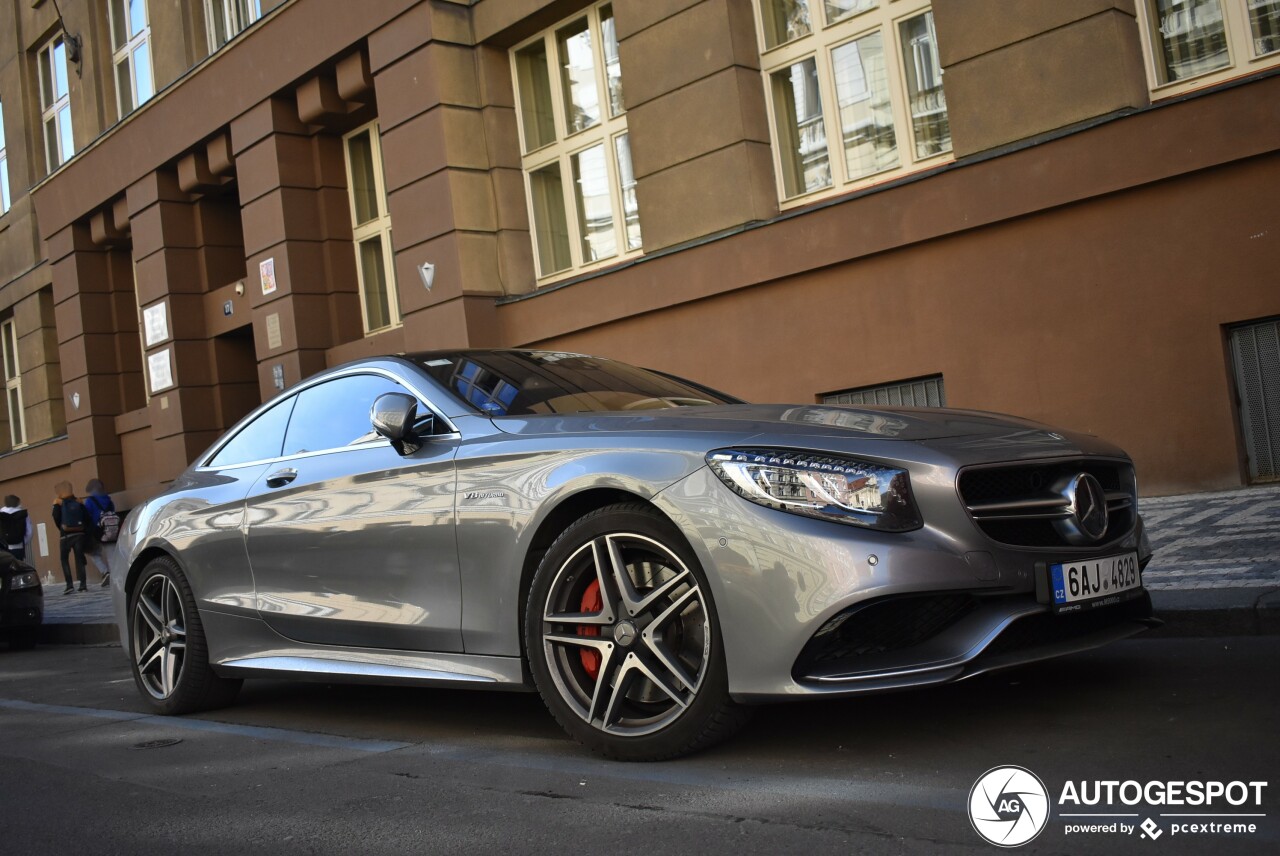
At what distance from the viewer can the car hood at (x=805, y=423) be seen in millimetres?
3699

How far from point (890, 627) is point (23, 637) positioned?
35.4 feet

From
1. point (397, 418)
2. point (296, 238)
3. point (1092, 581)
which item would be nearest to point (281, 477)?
point (397, 418)

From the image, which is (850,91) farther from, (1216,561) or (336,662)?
(336,662)

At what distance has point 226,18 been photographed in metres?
18.5

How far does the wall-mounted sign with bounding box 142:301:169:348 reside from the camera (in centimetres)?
1966

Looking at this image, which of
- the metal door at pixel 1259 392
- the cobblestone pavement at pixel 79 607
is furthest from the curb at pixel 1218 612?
the cobblestone pavement at pixel 79 607

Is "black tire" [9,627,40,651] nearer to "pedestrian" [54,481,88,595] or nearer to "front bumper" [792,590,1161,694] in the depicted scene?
"pedestrian" [54,481,88,595]

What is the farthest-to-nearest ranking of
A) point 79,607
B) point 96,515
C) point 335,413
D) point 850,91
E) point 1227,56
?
point 96,515 < point 79,607 < point 850,91 < point 1227,56 < point 335,413

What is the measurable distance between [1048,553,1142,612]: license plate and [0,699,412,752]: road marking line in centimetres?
232

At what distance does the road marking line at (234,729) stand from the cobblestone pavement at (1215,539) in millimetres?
3336

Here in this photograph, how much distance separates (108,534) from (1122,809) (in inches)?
646

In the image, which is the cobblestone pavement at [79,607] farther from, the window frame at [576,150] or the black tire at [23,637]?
the window frame at [576,150]

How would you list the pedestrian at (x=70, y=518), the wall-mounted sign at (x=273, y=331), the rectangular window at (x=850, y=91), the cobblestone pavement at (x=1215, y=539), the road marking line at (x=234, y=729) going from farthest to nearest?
the pedestrian at (x=70, y=518) < the wall-mounted sign at (x=273, y=331) < the rectangular window at (x=850, y=91) < the cobblestone pavement at (x=1215, y=539) < the road marking line at (x=234, y=729)

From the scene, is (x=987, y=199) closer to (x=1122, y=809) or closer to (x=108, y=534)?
(x=1122, y=809)
